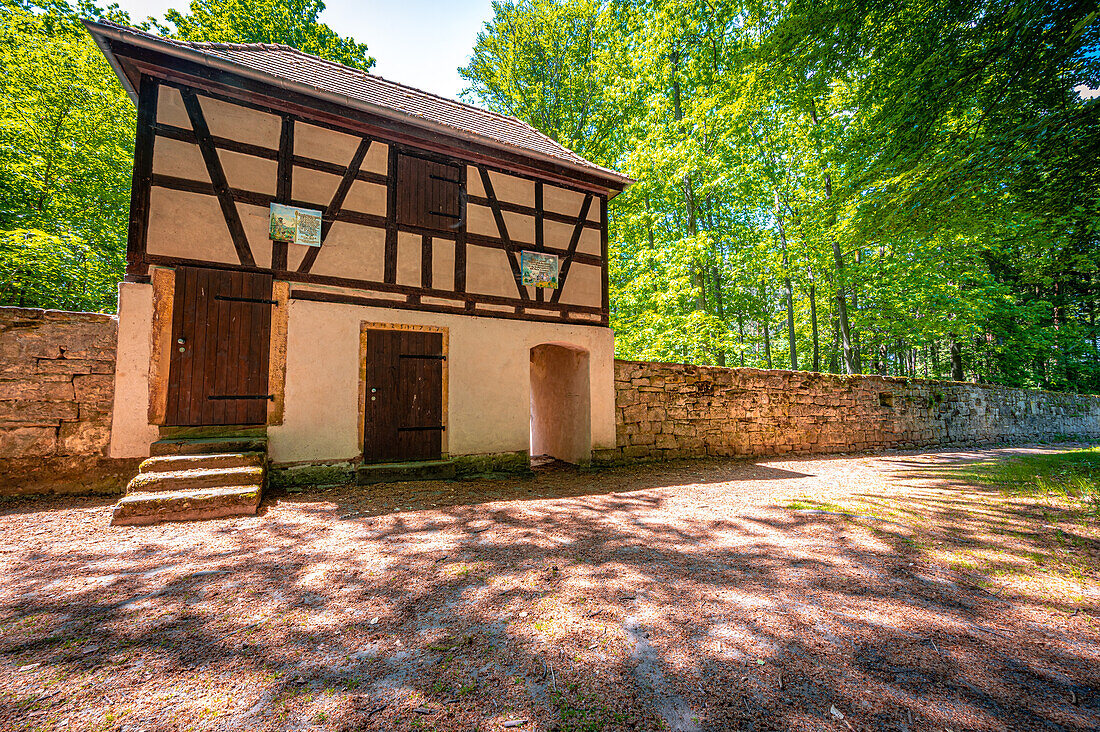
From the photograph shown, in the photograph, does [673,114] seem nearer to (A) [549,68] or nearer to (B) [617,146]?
(B) [617,146]

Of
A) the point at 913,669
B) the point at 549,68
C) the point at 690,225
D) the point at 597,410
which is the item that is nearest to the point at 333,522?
the point at 913,669

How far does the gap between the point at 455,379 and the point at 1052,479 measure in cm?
731

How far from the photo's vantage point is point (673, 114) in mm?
12273

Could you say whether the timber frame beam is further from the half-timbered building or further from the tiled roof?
the tiled roof

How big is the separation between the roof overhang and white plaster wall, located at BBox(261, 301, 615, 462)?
103 inches

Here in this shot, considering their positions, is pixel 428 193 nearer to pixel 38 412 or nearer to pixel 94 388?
pixel 94 388

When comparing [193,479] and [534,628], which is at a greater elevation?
[193,479]

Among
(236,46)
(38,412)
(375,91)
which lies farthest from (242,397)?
(236,46)

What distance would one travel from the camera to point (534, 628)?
189cm

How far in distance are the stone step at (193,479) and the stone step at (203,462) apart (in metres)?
0.08

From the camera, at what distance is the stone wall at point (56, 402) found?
13.3 ft

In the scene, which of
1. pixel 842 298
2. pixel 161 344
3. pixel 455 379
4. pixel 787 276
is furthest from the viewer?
pixel 787 276

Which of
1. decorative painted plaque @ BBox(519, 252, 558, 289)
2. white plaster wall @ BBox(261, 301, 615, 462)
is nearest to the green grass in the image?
white plaster wall @ BBox(261, 301, 615, 462)

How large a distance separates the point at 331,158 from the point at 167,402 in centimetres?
354
